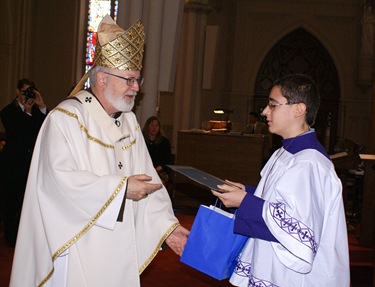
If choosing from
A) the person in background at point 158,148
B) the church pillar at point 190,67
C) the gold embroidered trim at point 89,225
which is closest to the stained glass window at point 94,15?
the church pillar at point 190,67

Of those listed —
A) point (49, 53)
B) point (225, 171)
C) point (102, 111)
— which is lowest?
point (225, 171)

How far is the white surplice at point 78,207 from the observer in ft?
9.91

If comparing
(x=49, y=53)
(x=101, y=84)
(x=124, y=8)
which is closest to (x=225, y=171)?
(x=124, y=8)

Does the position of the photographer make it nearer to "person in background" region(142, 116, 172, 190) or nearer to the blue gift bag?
"person in background" region(142, 116, 172, 190)

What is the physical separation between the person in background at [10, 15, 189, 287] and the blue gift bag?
274 mm

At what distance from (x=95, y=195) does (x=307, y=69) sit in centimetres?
1480

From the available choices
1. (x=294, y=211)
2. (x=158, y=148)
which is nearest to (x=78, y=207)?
(x=294, y=211)

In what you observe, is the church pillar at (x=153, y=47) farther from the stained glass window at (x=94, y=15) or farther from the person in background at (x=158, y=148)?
the stained glass window at (x=94, y=15)

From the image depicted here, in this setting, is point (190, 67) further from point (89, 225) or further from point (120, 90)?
point (89, 225)

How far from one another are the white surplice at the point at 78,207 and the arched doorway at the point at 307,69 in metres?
13.9

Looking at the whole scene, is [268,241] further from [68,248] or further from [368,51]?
[368,51]

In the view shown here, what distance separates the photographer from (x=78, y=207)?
3033 mm

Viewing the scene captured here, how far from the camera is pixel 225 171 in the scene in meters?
10.0

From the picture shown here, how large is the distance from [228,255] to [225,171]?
23.0 feet
